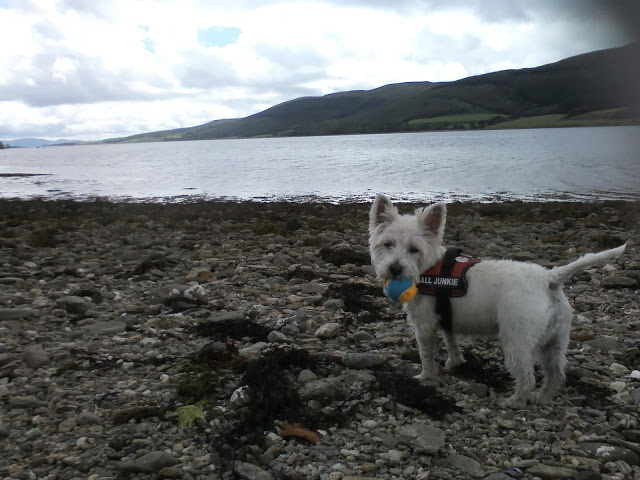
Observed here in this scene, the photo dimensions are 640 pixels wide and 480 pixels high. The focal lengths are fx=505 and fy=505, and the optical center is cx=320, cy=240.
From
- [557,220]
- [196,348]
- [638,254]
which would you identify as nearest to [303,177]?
[557,220]

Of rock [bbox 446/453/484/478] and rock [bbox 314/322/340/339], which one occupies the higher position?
rock [bbox 446/453/484/478]

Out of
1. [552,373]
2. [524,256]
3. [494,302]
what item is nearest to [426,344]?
[494,302]

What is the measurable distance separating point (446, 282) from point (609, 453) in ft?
7.19

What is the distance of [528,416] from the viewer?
5.10 m

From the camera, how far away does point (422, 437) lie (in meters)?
4.60

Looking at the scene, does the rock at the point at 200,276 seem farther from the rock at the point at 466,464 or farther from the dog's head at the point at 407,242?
the rock at the point at 466,464

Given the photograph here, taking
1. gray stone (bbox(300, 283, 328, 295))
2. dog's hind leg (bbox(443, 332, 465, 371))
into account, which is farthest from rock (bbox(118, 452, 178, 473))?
gray stone (bbox(300, 283, 328, 295))

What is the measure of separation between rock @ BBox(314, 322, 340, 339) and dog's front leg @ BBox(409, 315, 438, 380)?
1734 mm

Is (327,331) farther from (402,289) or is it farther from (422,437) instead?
(422,437)

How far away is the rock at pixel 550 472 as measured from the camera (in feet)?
12.9

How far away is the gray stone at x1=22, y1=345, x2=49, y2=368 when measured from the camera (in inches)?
244

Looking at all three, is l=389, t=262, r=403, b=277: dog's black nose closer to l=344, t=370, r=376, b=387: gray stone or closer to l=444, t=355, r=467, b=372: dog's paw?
l=344, t=370, r=376, b=387: gray stone

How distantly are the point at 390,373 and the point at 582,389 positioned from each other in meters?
2.10

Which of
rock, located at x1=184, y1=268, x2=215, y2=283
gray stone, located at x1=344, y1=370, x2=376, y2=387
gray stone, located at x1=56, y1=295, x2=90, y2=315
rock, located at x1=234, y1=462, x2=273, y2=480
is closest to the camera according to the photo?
rock, located at x1=234, y1=462, x2=273, y2=480
